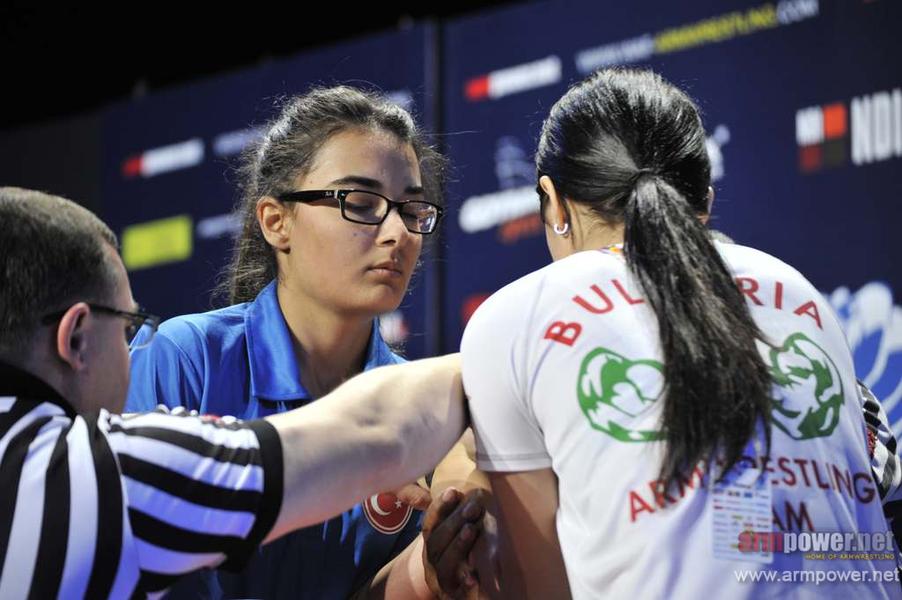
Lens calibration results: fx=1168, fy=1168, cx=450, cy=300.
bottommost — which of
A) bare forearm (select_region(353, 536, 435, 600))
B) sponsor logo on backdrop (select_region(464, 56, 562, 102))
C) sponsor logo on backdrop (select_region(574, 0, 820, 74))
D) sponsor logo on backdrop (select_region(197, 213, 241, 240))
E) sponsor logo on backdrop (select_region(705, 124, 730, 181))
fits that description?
bare forearm (select_region(353, 536, 435, 600))

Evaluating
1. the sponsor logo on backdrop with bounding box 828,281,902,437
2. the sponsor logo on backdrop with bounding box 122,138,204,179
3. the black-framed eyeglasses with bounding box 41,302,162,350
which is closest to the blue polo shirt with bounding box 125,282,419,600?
the black-framed eyeglasses with bounding box 41,302,162,350

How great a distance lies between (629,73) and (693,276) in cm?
35

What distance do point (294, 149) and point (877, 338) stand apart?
1421 mm

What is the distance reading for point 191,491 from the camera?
108 centimetres

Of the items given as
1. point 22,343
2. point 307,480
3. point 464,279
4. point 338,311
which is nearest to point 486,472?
point 307,480

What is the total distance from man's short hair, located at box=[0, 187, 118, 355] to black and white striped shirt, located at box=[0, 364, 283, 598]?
6cm

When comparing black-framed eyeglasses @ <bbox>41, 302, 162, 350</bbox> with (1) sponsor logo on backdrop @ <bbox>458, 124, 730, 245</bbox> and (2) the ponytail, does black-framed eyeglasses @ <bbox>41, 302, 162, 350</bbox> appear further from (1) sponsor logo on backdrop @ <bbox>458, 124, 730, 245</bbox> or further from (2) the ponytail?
(1) sponsor logo on backdrop @ <bbox>458, 124, 730, 245</bbox>

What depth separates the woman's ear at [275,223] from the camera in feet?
6.49

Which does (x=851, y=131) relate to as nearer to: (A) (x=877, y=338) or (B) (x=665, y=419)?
(A) (x=877, y=338)

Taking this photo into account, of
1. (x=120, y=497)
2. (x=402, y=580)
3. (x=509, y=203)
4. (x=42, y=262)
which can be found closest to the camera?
(x=120, y=497)

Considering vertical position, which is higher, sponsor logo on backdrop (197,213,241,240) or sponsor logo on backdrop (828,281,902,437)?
sponsor logo on backdrop (197,213,241,240)

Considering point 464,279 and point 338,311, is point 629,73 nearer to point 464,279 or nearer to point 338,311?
point 338,311

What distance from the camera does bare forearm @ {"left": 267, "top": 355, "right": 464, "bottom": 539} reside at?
1.14 m

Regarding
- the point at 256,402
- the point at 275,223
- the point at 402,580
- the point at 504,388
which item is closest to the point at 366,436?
the point at 504,388
